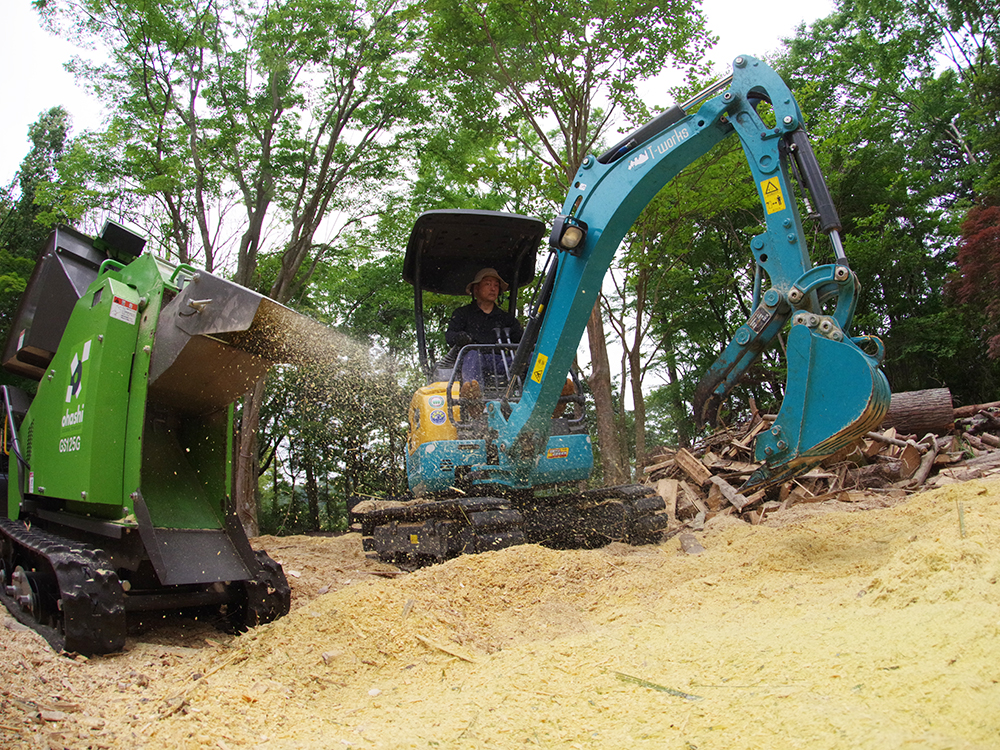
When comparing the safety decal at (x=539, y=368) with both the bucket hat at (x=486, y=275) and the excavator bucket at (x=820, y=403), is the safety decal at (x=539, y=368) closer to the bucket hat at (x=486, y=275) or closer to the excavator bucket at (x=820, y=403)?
the bucket hat at (x=486, y=275)

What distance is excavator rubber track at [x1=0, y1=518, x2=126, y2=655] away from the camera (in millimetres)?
3332

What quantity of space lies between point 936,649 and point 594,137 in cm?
917

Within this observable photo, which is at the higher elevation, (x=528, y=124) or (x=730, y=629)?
(x=528, y=124)

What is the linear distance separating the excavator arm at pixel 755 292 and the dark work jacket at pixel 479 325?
672mm

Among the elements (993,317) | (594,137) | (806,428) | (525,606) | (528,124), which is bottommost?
(525,606)

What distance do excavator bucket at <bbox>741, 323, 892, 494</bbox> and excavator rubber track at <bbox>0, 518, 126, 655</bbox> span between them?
3.69 meters

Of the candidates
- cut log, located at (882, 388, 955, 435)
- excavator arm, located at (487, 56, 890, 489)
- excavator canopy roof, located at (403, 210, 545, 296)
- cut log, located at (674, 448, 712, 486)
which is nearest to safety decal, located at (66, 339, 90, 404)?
excavator canopy roof, located at (403, 210, 545, 296)

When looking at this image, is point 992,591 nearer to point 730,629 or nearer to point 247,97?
point 730,629

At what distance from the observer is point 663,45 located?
9.38 m

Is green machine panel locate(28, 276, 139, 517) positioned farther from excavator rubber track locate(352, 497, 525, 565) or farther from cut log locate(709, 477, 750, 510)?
Answer: cut log locate(709, 477, 750, 510)

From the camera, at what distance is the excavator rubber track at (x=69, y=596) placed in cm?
333

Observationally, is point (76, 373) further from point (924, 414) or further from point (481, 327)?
point (924, 414)

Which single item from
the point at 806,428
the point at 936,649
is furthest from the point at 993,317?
the point at 936,649

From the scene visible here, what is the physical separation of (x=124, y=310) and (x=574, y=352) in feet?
9.81
